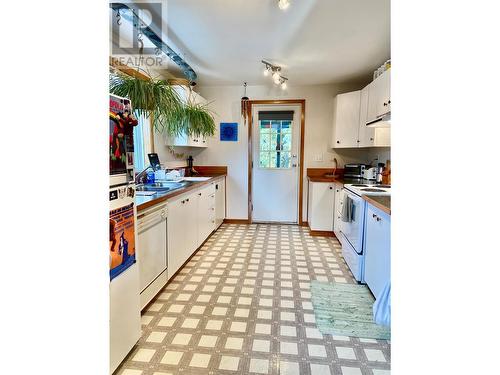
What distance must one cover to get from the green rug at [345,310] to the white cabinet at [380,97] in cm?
178

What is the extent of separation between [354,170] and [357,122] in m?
0.74

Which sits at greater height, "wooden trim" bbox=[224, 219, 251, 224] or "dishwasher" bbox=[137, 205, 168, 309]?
"dishwasher" bbox=[137, 205, 168, 309]

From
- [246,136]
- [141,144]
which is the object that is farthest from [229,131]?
[141,144]

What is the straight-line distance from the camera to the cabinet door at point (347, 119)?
404 cm

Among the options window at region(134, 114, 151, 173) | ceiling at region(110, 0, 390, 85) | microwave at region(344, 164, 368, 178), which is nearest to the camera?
ceiling at region(110, 0, 390, 85)

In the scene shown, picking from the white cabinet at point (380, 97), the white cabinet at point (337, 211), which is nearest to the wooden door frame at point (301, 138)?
the white cabinet at point (337, 211)

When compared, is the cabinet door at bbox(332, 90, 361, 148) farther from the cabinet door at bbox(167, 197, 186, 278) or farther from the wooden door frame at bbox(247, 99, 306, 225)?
the cabinet door at bbox(167, 197, 186, 278)

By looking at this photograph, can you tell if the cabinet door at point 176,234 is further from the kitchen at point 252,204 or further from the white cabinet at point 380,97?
the white cabinet at point 380,97

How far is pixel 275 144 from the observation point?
4.83m

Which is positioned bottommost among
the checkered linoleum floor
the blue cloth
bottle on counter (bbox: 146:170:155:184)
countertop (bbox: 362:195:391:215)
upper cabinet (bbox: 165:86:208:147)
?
the checkered linoleum floor

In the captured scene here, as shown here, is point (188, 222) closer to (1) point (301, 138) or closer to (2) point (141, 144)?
(2) point (141, 144)

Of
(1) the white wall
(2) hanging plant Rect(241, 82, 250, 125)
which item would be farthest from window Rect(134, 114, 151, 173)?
(2) hanging plant Rect(241, 82, 250, 125)

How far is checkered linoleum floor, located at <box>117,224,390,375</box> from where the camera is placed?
160cm

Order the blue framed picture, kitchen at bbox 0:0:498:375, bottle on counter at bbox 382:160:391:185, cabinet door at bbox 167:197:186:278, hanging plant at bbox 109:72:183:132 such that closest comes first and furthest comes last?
kitchen at bbox 0:0:498:375, hanging plant at bbox 109:72:183:132, cabinet door at bbox 167:197:186:278, bottle on counter at bbox 382:160:391:185, the blue framed picture
